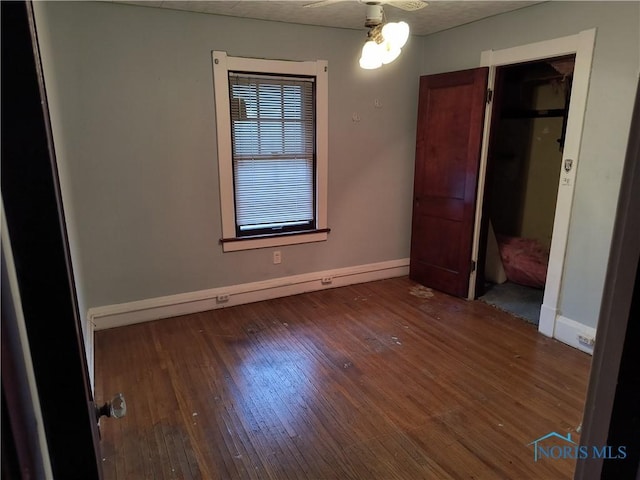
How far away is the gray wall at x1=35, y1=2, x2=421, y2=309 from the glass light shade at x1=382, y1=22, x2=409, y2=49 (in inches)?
62.2

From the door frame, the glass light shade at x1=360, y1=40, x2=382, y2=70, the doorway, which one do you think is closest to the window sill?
the doorway

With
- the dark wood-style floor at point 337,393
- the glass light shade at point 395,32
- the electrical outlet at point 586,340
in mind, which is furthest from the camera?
the electrical outlet at point 586,340

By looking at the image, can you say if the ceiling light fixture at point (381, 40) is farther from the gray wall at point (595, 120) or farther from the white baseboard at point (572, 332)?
the white baseboard at point (572, 332)

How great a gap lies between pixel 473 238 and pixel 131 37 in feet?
10.4

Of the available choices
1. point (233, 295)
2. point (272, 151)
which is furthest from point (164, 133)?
point (233, 295)

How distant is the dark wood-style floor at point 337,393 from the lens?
1935 millimetres

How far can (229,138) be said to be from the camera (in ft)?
11.1

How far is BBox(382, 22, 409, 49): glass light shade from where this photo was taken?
208 cm

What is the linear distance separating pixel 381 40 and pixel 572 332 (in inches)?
95.2

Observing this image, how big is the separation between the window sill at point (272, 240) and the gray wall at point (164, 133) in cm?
7

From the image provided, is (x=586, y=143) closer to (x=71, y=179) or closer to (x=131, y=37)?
(x=131, y=37)

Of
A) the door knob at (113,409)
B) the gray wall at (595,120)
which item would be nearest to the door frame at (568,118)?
the gray wall at (595,120)

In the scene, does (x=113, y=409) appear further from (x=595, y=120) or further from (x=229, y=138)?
(x=595, y=120)

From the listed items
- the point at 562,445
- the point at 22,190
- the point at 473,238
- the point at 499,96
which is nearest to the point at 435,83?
the point at 499,96
